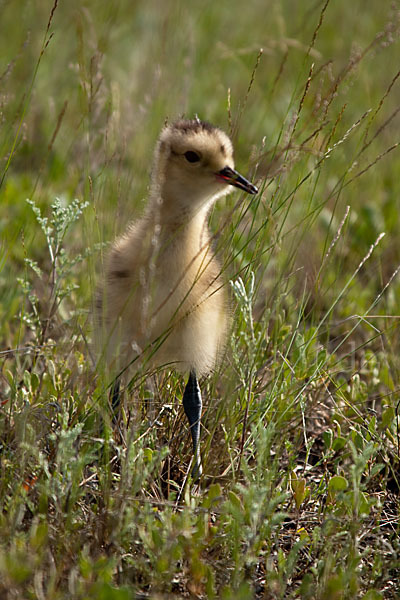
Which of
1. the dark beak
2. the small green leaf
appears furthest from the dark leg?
the dark beak

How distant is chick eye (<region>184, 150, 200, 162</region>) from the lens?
2.51m

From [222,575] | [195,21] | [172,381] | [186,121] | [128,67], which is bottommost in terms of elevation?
[222,575]

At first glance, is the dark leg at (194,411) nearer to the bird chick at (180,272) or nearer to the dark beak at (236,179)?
the bird chick at (180,272)

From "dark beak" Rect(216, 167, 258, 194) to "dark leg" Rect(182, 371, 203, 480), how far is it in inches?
23.7

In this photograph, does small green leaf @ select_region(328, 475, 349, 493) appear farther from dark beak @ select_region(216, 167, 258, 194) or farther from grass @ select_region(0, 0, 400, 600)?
dark beak @ select_region(216, 167, 258, 194)

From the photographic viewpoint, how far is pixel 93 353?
2.66 m

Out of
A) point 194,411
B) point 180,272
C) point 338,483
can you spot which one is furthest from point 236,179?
point 338,483

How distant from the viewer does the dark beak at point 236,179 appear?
96.7 inches

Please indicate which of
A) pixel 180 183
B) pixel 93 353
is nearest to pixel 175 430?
pixel 93 353

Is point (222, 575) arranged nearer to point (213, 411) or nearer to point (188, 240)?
point (213, 411)

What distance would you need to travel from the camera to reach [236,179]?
2.51 metres

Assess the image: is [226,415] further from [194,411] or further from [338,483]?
[338,483]

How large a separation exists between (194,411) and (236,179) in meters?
0.73

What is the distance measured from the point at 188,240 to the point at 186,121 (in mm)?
408
